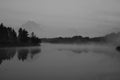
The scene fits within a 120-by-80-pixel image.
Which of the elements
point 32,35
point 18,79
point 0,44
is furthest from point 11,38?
point 18,79

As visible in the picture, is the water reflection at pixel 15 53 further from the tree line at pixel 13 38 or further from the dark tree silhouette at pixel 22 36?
the dark tree silhouette at pixel 22 36

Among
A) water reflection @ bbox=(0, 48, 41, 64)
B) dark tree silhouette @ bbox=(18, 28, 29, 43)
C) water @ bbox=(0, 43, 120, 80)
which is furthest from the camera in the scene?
dark tree silhouette @ bbox=(18, 28, 29, 43)

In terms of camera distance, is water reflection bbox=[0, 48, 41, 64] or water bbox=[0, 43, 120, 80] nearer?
water bbox=[0, 43, 120, 80]

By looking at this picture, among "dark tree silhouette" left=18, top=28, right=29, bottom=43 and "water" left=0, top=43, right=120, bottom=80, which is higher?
"dark tree silhouette" left=18, top=28, right=29, bottom=43

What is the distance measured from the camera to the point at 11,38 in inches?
4675

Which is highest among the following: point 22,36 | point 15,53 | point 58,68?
point 22,36

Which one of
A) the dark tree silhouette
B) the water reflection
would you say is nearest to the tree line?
the dark tree silhouette

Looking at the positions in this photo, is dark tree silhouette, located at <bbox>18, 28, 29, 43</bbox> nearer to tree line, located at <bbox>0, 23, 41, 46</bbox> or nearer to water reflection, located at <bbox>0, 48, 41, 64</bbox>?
tree line, located at <bbox>0, 23, 41, 46</bbox>

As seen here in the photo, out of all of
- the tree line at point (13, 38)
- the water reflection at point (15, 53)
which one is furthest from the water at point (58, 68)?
the tree line at point (13, 38)

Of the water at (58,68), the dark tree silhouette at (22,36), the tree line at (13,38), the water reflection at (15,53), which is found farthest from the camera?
the dark tree silhouette at (22,36)

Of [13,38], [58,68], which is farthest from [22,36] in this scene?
[58,68]

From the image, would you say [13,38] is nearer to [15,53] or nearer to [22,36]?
[22,36]

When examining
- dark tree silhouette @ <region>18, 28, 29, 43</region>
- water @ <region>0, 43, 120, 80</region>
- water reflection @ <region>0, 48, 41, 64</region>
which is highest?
dark tree silhouette @ <region>18, 28, 29, 43</region>

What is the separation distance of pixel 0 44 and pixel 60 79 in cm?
8773
